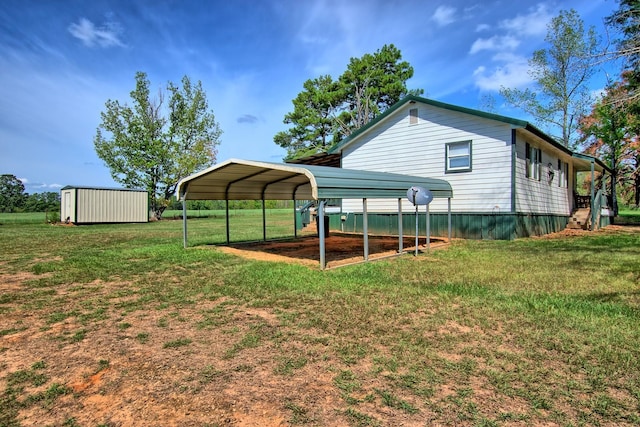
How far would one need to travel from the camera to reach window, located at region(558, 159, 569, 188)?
16828 mm

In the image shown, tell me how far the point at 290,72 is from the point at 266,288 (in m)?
14.7

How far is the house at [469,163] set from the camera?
11.8 metres

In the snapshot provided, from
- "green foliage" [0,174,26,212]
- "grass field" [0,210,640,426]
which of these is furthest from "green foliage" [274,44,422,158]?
"green foliage" [0,174,26,212]

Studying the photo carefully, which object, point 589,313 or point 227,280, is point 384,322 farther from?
point 227,280

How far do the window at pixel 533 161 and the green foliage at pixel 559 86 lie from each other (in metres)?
15.9

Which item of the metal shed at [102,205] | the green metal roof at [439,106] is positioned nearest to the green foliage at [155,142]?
the metal shed at [102,205]

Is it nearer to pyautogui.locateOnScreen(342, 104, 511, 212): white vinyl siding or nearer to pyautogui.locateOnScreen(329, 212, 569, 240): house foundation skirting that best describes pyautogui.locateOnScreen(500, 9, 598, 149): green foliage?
pyautogui.locateOnScreen(329, 212, 569, 240): house foundation skirting

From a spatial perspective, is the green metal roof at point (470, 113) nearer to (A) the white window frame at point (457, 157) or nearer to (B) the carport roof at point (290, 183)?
(A) the white window frame at point (457, 157)

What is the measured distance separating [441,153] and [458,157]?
24.8 inches

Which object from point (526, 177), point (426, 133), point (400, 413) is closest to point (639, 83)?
point (526, 177)

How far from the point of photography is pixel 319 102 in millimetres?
31828

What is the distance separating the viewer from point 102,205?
25656 millimetres

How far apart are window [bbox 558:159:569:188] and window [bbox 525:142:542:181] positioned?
140 inches

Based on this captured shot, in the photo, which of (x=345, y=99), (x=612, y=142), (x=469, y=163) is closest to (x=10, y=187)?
(x=345, y=99)
